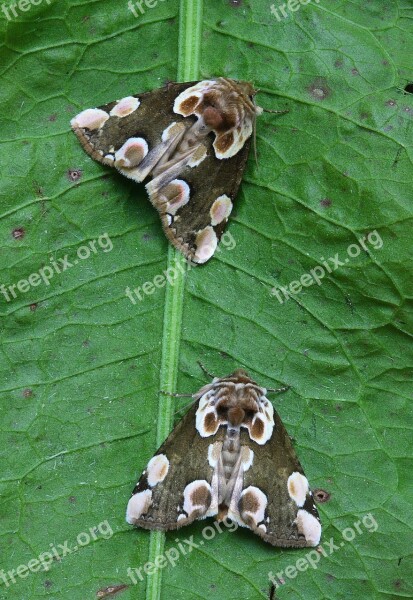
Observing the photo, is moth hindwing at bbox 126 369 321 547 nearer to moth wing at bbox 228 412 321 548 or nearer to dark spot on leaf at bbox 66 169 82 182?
moth wing at bbox 228 412 321 548

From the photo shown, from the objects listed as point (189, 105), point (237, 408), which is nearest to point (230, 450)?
point (237, 408)

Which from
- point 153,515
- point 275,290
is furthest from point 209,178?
point 153,515

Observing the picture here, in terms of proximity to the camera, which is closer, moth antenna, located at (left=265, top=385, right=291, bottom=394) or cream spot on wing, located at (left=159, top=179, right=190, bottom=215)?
cream spot on wing, located at (left=159, top=179, right=190, bottom=215)

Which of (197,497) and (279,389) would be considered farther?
(279,389)

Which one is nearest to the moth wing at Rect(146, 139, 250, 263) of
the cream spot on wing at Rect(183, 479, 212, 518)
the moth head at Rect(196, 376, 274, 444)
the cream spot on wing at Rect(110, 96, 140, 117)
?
the cream spot on wing at Rect(110, 96, 140, 117)

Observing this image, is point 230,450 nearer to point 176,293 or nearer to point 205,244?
point 176,293

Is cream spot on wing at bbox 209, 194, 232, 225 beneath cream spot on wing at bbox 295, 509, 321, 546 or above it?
above

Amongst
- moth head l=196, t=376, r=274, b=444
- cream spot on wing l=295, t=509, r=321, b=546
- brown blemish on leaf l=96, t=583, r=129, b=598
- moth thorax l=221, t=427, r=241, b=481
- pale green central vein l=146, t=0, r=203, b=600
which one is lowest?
brown blemish on leaf l=96, t=583, r=129, b=598
